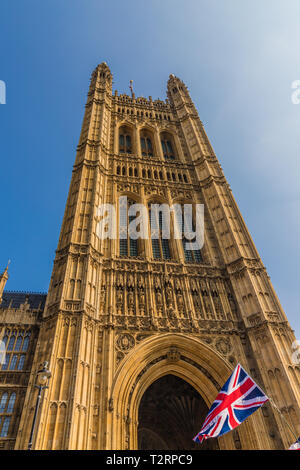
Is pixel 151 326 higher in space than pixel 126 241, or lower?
lower

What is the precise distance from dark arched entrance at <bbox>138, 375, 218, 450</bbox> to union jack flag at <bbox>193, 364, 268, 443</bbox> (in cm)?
647

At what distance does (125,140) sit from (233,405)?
966 inches

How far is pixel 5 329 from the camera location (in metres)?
14.5

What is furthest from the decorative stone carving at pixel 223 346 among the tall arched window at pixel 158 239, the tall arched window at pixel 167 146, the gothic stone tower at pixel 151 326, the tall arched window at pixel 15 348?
the tall arched window at pixel 167 146

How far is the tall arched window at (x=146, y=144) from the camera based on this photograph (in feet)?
94.8

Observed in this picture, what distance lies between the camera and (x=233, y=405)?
10.2 meters

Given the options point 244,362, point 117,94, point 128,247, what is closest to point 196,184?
point 128,247

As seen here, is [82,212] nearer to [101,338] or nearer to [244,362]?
[101,338]

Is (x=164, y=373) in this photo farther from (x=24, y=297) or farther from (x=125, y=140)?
(x=125, y=140)

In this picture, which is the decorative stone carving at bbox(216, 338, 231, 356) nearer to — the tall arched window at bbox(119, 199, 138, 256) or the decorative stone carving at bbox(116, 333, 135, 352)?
the decorative stone carving at bbox(116, 333, 135, 352)

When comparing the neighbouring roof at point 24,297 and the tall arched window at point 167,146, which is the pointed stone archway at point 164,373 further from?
the tall arched window at point 167,146

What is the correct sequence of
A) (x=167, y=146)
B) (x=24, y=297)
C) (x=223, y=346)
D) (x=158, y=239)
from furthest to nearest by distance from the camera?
(x=167, y=146)
(x=24, y=297)
(x=158, y=239)
(x=223, y=346)

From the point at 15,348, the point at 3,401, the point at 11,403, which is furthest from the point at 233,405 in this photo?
the point at 15,348
